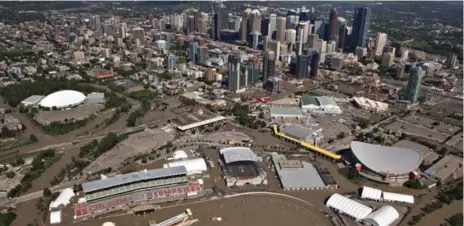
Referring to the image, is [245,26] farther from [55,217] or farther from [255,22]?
[55,217]

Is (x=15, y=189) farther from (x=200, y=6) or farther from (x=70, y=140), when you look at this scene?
(x=200, y=6)

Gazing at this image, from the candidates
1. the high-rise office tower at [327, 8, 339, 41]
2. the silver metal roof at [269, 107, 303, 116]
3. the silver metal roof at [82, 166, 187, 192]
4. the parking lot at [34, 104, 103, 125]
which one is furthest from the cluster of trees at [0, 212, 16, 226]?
the high-rise office tower at [327, 8, 339, 41]

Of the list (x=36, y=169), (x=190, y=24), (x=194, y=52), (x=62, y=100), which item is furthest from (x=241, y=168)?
(x=190, y=24)

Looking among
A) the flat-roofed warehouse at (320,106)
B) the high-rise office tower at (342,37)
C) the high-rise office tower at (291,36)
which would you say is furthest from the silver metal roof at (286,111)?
the high-rise office tower at (342,37)

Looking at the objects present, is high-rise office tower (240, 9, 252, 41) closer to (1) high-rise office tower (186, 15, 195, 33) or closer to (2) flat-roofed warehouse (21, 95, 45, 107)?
(1) high-rise office tower (186, 15, 195, 33)

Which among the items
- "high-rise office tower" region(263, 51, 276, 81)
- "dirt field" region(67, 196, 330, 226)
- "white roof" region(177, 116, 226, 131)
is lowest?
"dirt field" region(67, 196, 330, 226)

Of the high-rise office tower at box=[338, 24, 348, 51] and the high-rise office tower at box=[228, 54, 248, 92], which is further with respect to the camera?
the high-rise office tower at box=[338, 24, 348, 51]
